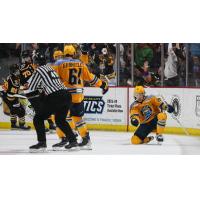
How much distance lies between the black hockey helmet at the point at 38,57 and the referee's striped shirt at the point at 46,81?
15 cm

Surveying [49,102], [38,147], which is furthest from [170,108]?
[38,147]

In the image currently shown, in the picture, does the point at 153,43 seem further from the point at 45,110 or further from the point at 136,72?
the point at 45,110

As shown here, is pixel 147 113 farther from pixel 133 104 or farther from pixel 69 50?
pixel 69 50

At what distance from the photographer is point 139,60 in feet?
33.1

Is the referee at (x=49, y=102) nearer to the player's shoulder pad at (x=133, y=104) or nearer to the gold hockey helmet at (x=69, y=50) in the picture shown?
the gold hockey helmet at (x=69, y=50)

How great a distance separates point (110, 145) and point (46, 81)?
1.10m

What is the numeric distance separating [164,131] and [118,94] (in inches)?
34.0

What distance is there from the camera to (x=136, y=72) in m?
9.97

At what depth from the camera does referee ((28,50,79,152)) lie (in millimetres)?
9141

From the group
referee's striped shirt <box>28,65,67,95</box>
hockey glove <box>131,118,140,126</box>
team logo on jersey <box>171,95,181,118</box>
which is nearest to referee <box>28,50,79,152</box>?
referee's striped shirt <box>28,65,67,95</box>

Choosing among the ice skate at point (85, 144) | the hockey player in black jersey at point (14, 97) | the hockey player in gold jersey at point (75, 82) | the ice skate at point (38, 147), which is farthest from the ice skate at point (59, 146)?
the hockey player in black jersey at point (14, 97)

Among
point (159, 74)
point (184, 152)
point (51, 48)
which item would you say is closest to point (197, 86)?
point (159, 74)

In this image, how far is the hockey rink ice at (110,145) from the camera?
30.3 ft

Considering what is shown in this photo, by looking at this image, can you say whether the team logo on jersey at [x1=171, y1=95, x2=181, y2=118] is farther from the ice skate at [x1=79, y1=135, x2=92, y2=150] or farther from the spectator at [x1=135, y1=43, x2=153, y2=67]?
the ice skate at [x1=79, y1=135, x2=92, y2=150]
